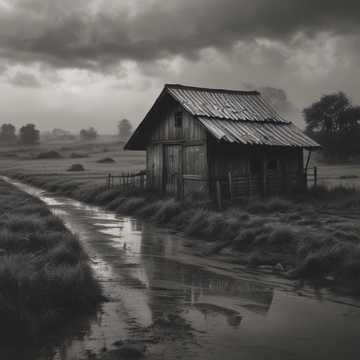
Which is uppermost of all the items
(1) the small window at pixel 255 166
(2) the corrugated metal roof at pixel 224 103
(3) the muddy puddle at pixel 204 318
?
(2) the corrugated metal roof at pixel 224 103

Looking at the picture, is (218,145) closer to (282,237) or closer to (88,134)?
(282,237)

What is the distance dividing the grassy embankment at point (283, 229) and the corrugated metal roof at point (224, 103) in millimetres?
4507

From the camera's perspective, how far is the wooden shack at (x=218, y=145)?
2043 centimetres

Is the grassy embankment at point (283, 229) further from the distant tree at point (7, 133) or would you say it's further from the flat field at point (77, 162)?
the distant tree at point (7, 133)

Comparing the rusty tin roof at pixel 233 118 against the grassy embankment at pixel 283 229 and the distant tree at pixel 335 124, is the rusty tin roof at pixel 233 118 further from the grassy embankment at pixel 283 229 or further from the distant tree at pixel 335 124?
the distant tree at pixel 335 124

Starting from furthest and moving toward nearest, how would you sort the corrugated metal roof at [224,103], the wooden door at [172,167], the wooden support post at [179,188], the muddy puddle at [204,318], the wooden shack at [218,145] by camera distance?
the wooden door at [172,167], the wooden support post at [179,188], the corrugated metal roof at [224,103], the wooden shack at [218,145], the muddy puddle at [204,318]

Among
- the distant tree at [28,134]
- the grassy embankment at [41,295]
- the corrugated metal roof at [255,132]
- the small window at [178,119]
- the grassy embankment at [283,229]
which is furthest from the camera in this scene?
the distant tree at [28,134]

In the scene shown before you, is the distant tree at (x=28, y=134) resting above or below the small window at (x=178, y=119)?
above

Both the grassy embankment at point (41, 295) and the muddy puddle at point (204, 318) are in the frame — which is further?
the grassy embankment at point (41, 295)

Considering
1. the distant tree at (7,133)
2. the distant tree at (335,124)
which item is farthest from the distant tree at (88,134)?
the distant tree at (335,124)

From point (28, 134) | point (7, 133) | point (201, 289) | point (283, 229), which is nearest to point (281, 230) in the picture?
point (283, 229)

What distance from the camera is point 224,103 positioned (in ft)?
76.1

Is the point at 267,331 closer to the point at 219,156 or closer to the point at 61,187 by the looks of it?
the point at 219,156

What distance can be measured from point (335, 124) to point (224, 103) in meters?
54.3
